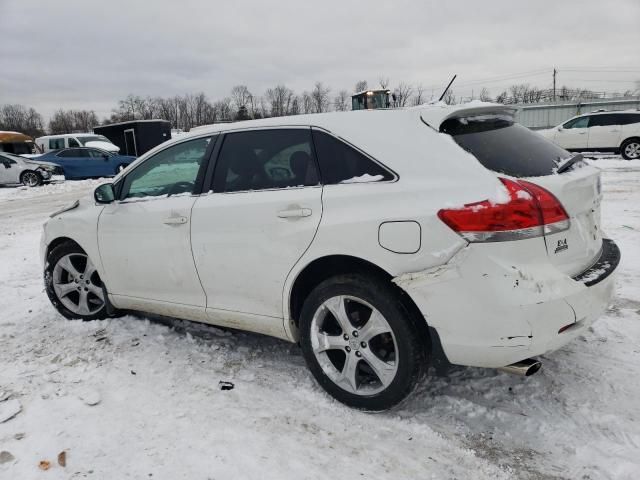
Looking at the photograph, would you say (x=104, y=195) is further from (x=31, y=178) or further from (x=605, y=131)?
(x=605, y=131)

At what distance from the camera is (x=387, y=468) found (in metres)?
2.43

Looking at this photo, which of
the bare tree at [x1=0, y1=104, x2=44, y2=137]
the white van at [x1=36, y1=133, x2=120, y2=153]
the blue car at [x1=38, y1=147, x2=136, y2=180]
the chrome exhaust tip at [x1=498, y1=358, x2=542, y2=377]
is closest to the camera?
the chrome exhaust tip at [x1=498, y1=358, x2=542, y2=377]

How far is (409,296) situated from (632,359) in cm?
186

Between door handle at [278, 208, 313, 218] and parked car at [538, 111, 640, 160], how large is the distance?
16612 mm

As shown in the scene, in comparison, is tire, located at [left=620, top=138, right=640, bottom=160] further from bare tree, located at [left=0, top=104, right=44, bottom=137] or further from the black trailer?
bare tree, located at [left=0, top=104, right=44, bottom=137]

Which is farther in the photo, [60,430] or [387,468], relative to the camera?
[60,430]

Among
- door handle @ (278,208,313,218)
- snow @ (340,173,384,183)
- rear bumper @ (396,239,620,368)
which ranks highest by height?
snow @ (340,173,384,183)

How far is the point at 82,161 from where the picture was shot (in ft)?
66.3

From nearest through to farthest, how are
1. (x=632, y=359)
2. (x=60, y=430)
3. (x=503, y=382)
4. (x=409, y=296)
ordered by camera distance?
(x=409, y=296), (x=60, y=430), (x=503, y=382), (x=632, y=359)

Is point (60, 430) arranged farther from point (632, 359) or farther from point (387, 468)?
point (632, 359)

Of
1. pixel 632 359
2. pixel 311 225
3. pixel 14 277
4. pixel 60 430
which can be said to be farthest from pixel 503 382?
pixel 14 277

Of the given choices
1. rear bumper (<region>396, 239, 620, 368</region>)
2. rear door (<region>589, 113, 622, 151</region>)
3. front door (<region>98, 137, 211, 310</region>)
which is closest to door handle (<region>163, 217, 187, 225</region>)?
front door (<region>98, 137, 211, 310</region>)

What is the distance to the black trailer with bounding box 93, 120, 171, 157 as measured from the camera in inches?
1237

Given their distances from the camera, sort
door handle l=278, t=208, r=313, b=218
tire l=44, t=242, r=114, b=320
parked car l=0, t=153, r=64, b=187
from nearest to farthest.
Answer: door handle l=278, t=208, r=313, b=218
tire l=44, t=242, r=114, b=320
parked car l=0, t=153, r=64, b=187
